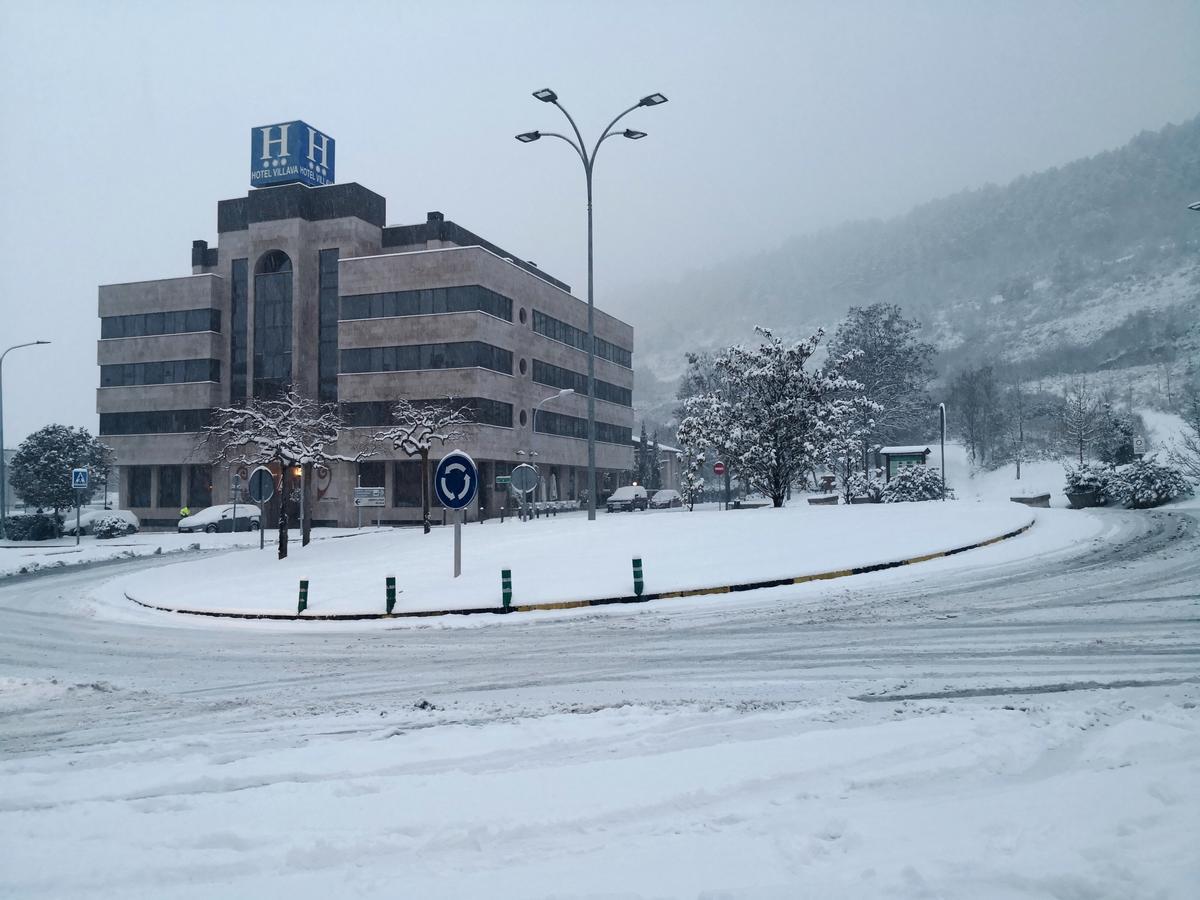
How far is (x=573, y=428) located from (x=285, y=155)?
29.8 m

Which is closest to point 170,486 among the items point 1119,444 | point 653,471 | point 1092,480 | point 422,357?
point 422,357

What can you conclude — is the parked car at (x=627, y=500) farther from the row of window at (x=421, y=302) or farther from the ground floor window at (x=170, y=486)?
the ground floor window at (x=170, y=486)

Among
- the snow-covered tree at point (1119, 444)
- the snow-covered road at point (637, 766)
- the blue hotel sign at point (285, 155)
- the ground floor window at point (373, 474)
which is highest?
the blue hotel sign at point (285, 155)

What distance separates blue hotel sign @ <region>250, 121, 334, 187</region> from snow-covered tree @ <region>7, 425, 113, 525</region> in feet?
74.2

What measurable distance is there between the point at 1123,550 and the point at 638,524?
37.9 ft

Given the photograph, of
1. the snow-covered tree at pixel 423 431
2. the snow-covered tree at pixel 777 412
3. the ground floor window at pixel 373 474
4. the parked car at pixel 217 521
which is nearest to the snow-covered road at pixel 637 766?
the snow-covered tree at pixel 777 412

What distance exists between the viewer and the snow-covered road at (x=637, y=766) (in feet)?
12.9

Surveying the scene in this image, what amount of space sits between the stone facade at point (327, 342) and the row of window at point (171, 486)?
0.34ft

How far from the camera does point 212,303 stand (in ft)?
192

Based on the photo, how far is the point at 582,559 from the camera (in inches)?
714

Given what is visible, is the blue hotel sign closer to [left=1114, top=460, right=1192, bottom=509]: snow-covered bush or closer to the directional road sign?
the directional road sign

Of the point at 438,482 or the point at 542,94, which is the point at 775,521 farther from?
the point at 542,94

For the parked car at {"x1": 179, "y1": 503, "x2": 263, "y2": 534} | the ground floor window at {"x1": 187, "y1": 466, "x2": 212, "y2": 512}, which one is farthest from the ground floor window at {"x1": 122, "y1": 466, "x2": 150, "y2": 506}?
the parked car at {"x1": 179, "y1": 503, "x2": 263, "y2": 534}

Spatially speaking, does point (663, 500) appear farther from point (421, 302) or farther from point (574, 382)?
point (421, 302)
